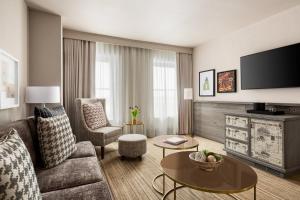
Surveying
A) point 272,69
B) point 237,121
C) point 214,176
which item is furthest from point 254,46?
point 214,176

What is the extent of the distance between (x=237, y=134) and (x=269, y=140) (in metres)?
0.51

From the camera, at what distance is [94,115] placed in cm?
323

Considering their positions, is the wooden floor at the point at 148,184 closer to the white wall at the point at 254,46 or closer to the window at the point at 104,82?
the white wall at the point at 254,46

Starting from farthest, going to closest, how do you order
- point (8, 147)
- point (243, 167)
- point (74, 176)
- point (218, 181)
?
point (243, 167) → point (74, 176) → point (218, 181) → point (8, 147)

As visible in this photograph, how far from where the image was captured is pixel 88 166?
5.02ft

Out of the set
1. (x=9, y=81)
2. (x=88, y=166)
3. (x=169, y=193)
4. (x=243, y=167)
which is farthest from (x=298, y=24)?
(x=9, y=81)

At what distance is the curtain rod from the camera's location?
3.55 m

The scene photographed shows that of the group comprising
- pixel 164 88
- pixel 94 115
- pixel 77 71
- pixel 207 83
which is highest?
pixel 77 71

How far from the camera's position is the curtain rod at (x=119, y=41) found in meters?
3.55

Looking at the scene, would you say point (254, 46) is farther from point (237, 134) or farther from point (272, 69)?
point (237, 134)

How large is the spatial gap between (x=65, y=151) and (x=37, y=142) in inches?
10.0

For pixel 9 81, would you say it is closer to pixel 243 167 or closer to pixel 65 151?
pixel 65 151

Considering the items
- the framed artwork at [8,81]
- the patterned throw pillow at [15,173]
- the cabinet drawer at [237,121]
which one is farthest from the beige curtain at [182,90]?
the patterned throw pillow at [15,173]

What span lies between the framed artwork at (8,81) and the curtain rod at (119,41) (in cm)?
167
